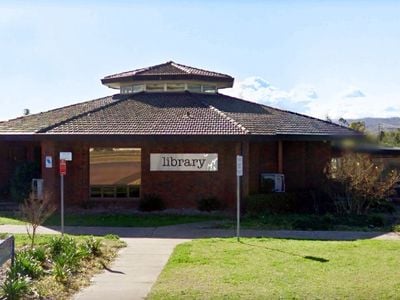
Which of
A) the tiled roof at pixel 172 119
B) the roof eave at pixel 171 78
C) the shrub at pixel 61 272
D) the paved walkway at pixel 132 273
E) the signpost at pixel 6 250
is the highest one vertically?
the roof eave at pixel 171 78

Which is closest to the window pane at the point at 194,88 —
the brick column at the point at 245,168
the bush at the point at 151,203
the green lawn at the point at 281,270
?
the brick column at the point at 245,168

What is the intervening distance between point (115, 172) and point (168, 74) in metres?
6.87

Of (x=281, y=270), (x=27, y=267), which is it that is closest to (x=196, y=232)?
(x=281, y=270)

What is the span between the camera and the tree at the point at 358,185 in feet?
61.3

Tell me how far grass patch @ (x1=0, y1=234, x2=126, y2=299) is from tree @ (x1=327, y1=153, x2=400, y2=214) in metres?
8.98

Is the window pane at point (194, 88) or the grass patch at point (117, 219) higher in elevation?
the window pane at point (194, 88)

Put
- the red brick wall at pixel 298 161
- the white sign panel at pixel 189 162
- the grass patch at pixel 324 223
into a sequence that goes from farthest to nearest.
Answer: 1. the red brick wall at pixel 298 161
2. the white sign panel at pixel 189 162
3. the grass patch at pixel 324 223

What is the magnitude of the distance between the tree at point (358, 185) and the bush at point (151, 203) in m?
6.55

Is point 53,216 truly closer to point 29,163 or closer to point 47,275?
point 29,163

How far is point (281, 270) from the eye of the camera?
34.0ft

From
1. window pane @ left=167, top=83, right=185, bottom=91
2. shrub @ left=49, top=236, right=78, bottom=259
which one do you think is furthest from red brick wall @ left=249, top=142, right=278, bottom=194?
shrub @ left=49, top=236, right=78, bottom=259

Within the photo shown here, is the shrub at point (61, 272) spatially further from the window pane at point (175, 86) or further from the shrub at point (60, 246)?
the window pane at point (175, 86)

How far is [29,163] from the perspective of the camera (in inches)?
880

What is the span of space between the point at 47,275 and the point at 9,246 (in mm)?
846
